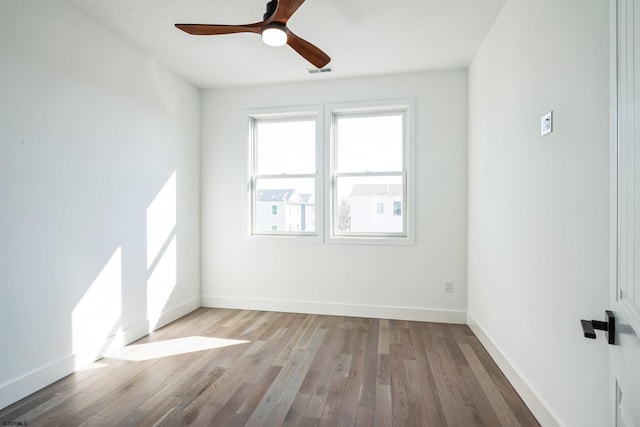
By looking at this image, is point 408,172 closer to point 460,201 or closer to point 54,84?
point 460,201

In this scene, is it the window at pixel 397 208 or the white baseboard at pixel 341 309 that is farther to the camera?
the window at pixel 397 208

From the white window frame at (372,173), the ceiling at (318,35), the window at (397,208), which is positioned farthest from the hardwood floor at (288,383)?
the ceiling at (318,35)

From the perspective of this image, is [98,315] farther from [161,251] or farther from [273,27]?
[273,27]

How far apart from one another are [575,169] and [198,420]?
2349mm

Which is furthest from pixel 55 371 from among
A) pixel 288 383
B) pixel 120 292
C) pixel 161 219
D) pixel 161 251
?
pixel 288 383

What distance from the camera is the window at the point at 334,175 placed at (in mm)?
3410

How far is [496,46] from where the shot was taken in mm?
2355

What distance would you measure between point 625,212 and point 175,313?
12.1 feet

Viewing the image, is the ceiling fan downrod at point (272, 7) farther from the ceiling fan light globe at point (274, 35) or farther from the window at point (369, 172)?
the window at point (369, 172)

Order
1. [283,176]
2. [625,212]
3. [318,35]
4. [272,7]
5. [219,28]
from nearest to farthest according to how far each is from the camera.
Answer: [625,212] → [272,7] → [219,28] → [318,35] → [283,176]

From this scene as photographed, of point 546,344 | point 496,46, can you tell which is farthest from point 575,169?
point 496,46

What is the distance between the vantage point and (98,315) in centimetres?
240

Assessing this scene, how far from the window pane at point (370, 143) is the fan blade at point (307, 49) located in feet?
3.95

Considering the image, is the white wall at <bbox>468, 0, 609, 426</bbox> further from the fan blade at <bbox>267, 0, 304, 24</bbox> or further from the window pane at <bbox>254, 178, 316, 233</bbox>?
the window pane at <bbox>254, 178, 316, 233</bbox>
